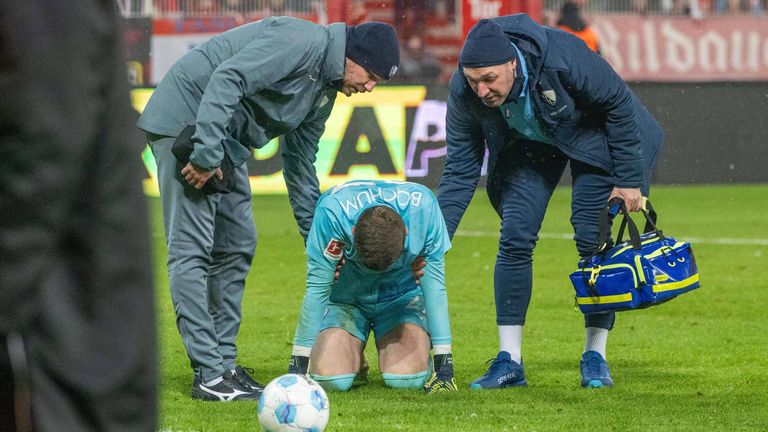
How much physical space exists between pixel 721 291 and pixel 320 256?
4582 mm

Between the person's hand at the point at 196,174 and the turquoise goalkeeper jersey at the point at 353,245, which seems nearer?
the person's hand at the point at 196,174

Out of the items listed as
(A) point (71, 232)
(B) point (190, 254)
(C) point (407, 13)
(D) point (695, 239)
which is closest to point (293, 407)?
(B) point (190, 254)

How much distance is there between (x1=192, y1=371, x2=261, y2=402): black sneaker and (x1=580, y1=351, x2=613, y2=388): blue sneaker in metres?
1.46

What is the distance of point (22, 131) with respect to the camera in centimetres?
130

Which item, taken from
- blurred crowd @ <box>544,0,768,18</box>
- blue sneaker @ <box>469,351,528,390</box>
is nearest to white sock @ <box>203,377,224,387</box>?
blue sneaker @ <box>469,351,528,390</box>

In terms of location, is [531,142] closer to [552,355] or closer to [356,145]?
[552,355]

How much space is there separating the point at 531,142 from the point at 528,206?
0.29 m

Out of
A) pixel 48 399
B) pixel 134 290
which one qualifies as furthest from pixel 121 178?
pixel 48 399

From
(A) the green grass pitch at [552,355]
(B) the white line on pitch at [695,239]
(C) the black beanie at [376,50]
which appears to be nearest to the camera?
(A) the green grass pitch at [552,355]

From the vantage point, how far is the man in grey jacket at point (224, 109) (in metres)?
4.88

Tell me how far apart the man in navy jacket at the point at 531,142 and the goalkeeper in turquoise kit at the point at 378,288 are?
349 mm

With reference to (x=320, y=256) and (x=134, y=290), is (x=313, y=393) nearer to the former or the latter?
(x=320, y=256)

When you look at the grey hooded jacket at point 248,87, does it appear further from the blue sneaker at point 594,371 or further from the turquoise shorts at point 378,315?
the blue sneaker at point 594,371

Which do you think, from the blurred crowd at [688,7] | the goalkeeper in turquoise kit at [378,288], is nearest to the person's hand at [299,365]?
the goalkeeper in turquoise kit at [378,288]
